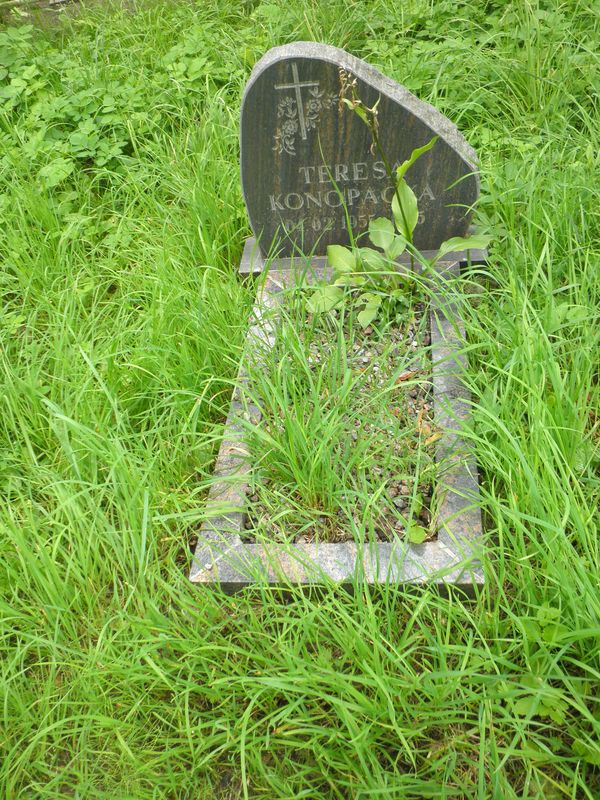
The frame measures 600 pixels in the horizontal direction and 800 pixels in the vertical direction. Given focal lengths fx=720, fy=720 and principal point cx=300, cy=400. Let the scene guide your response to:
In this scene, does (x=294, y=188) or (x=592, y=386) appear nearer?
(x=592, y=386)

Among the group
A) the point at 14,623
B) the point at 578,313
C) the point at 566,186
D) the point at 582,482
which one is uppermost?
the point at 566,186

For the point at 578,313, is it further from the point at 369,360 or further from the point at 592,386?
the point at 369,360

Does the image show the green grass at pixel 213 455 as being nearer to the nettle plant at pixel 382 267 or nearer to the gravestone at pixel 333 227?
the gravestone at pixel 333 227

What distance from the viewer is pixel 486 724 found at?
4.98ft

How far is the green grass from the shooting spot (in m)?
1.58

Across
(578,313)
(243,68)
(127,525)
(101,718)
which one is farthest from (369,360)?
(243,68)

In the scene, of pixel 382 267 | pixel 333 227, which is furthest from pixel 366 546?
pixel 333 227

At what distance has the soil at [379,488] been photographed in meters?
1.90

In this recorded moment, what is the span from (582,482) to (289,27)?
279cm

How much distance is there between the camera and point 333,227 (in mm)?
2688

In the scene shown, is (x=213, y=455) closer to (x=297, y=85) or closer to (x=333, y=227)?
(x=333, y=227)

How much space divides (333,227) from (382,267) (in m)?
0.37

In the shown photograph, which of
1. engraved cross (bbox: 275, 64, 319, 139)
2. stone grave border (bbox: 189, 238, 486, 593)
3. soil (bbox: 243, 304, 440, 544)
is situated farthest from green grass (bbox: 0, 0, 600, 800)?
engraved cross (bbox: 275, 64, 319, 139)

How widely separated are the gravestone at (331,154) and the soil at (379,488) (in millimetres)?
618
